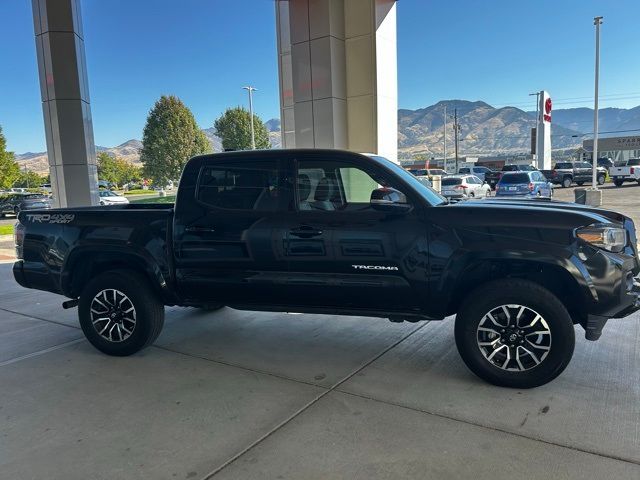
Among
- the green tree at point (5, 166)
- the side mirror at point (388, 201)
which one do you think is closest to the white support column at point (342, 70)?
the side mirror at point (388, 201)

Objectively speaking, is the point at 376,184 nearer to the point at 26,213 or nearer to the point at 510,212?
the point at 510,212

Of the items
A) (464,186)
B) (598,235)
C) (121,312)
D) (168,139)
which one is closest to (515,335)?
(598,235)

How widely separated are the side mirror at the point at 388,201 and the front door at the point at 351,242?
25 mm

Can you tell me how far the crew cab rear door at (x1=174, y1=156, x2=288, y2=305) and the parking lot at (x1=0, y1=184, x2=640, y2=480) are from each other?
0.70m

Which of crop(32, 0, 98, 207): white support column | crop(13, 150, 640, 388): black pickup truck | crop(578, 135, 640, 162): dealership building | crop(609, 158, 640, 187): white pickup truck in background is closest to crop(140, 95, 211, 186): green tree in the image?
crop(609, 158, 640, 187): white pickup truck in background

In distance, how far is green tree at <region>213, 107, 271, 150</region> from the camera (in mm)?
59750

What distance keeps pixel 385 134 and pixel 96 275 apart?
9.03 metres

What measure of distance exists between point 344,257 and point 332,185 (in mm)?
713

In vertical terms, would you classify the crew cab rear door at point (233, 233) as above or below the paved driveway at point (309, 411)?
above

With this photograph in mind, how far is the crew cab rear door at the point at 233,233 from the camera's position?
448 cm

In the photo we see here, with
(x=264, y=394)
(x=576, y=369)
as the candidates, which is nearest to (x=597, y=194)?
(x=576, y=369)

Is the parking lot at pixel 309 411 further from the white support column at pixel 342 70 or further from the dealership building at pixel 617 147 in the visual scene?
the dealership building at pixel 617 147

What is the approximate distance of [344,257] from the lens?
424 cm

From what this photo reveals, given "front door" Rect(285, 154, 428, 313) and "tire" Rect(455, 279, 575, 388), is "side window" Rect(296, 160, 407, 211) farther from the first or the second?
"tire" Rect(455, 279, 575, 388)
